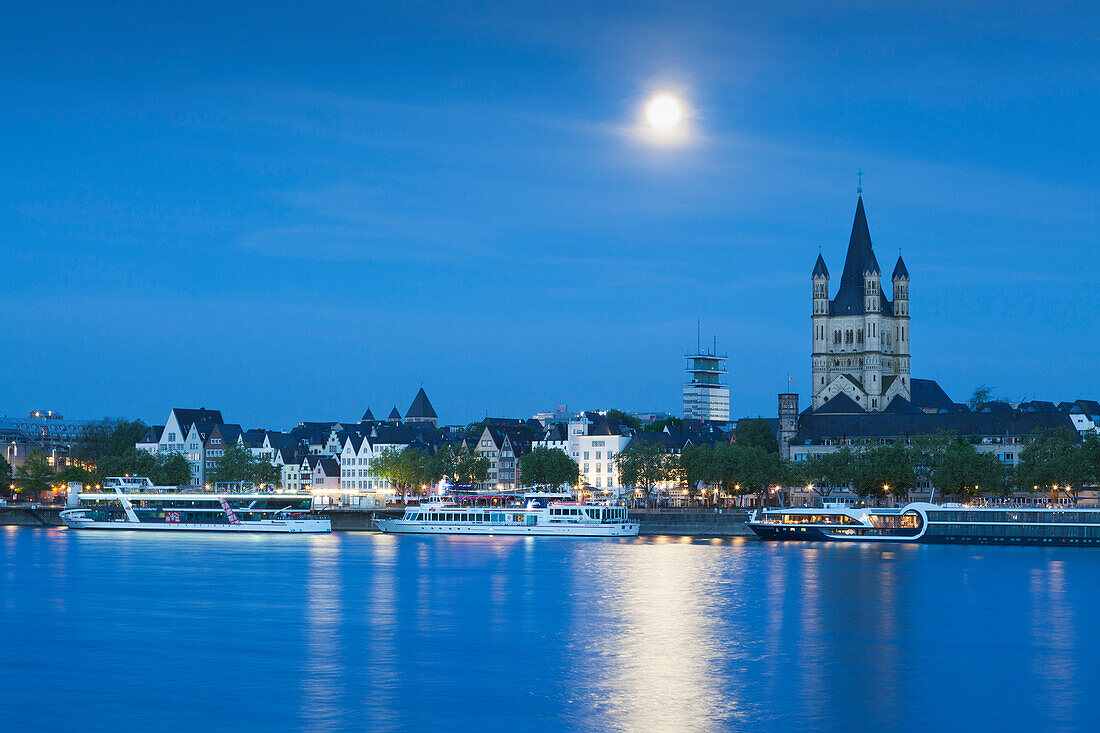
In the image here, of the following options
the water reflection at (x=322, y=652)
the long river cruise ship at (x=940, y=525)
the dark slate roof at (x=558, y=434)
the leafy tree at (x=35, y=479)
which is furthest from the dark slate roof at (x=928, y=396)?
the water reflection at (x=322, y=652)

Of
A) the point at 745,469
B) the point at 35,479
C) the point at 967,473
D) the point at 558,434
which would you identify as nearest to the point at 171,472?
the point at 35,479

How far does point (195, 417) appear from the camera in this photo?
7515 inches

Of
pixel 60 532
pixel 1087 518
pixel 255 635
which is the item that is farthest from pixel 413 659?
pixel 60 532

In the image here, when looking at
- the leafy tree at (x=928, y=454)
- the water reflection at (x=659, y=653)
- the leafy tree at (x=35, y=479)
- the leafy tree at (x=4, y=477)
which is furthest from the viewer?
the leafy tree at (x=35, y=479)

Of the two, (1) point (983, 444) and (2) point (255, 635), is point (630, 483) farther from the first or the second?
(2) point (255, 635)

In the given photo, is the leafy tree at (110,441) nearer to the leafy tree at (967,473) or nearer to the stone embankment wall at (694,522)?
the stone embankment wall at (694,522)

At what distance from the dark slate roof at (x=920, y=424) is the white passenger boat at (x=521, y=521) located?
4305cm

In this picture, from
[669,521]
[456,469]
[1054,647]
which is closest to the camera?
[1054,647]

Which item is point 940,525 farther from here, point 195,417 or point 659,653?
point 195,417

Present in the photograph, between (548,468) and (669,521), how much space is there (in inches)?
1175

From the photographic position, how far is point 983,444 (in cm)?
14962

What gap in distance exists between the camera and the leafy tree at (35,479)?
566ft

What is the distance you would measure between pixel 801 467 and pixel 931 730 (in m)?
105

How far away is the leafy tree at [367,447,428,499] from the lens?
6294 inches
